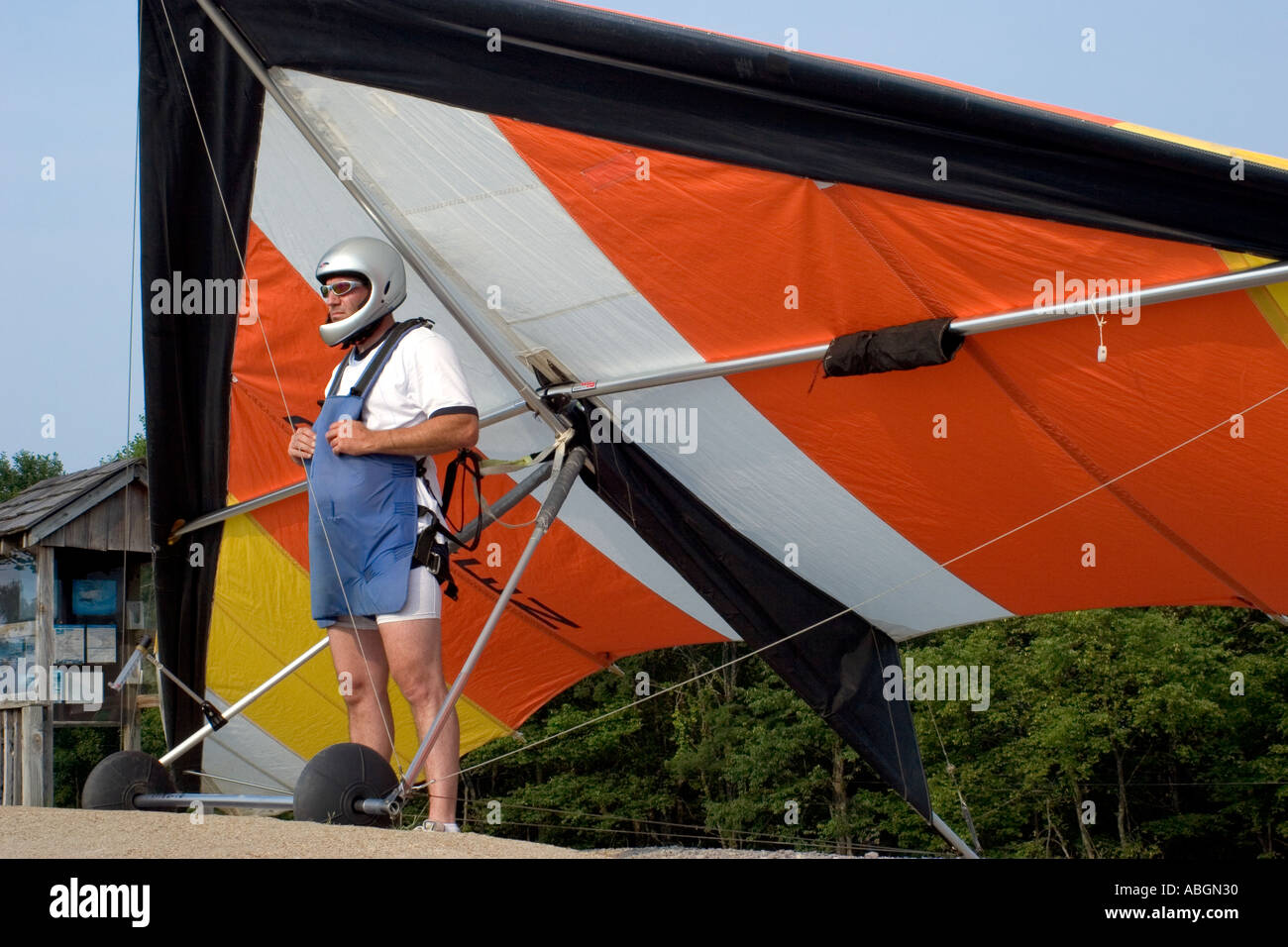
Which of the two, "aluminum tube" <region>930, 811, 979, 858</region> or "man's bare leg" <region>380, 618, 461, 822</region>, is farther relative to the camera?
"aluminum tube" <region>930, 811, 979, 858</region>

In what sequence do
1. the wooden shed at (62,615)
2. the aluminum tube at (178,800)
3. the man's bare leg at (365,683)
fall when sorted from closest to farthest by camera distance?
the man's bare leg at (365,683)
the aluminum tube at (178,800)
the wooden shed at (62,615)

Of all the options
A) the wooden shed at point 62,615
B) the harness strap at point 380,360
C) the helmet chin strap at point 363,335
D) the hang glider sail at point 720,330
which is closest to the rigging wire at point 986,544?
the hang glider sail at point 720,330

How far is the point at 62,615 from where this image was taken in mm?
9891

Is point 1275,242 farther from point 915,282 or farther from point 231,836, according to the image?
point 231,836

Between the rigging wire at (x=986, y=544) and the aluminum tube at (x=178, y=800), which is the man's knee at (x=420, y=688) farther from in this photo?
the aluminum tube at (x=178, y=800)

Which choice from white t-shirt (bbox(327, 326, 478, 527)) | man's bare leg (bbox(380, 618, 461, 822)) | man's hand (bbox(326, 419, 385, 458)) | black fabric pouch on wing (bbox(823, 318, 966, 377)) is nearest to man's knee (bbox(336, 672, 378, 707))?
man's bare leg (bbox(380, 618, 461, 822))

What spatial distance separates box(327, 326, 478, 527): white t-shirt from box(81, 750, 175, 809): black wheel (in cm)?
142

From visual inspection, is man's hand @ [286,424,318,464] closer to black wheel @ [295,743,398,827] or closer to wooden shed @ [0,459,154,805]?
black wheel @ [295,743,398,827]

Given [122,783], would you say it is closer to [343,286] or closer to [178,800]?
[178,800]

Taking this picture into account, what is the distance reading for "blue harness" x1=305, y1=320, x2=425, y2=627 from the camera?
11.4ft

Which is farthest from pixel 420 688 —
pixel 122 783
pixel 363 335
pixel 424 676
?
pixel 122 783

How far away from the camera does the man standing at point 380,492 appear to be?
3.47 metres

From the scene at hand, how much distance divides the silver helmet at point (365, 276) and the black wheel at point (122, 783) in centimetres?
162

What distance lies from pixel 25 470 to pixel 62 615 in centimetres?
3076
